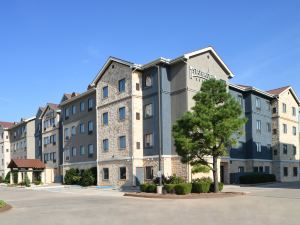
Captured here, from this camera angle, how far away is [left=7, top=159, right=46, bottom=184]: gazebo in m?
54.8

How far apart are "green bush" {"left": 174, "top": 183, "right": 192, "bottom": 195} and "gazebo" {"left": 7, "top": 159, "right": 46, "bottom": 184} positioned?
33.4 meters

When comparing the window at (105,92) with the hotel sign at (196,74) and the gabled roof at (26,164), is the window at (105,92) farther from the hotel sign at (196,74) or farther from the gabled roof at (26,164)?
the gabled roof at (26,164)

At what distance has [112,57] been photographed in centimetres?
4053

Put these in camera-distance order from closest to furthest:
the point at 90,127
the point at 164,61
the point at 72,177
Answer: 1. the point at 164,61
2. the point at 90,127
3. the point at 72,177

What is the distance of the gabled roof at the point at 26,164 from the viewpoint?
54.5 meters

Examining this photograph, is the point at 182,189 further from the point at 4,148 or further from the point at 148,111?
the point at 4,148

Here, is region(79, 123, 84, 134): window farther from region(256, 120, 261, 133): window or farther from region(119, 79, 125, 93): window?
region(256, 120, 261, 133): window

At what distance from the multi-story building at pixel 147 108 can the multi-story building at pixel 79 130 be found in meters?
4.36

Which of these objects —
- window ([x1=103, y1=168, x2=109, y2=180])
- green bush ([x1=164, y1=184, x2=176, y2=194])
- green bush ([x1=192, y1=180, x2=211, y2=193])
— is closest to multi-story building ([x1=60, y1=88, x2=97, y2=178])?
window ([x1=103, y1=168, x2=109, y2=180])

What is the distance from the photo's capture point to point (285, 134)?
165ft

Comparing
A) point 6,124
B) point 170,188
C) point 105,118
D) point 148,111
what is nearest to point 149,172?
point 148,111

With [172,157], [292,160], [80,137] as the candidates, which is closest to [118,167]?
[172,157]

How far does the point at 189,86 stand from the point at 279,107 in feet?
61.1

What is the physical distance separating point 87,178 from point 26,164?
54.8ft
